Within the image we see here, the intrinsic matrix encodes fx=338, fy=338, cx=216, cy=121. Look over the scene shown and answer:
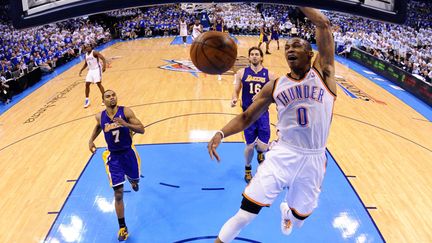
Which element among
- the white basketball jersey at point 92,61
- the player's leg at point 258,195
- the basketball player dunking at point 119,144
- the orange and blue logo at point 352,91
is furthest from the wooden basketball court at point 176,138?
the player's leg at point 258,195

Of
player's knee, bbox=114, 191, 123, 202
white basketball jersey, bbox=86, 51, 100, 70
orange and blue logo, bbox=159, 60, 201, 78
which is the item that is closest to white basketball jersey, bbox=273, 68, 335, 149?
player's knee, bbox=114, 191, 123, 202

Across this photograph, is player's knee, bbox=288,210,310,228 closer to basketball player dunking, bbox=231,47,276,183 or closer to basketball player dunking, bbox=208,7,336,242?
basketball player dunking, bbox=208,7,336,242

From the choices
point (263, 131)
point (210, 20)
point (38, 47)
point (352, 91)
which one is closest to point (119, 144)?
point (263, 131)

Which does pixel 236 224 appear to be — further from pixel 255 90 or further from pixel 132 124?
pixel 255 90

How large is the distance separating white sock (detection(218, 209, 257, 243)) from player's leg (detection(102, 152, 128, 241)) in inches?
62.0

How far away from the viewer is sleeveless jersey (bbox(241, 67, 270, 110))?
5371mm

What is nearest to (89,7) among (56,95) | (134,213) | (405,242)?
(134,213)

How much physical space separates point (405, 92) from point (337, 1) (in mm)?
10135

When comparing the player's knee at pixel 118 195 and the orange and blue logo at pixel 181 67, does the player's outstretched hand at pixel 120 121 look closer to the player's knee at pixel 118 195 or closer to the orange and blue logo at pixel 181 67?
the player's knee at pixel 118 195

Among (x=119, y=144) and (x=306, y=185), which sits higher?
(x=306, y=185)

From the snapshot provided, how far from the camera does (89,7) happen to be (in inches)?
111

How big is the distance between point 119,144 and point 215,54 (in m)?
1.65

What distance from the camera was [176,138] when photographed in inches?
289

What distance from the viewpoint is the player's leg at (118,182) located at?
409cm
